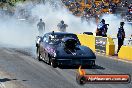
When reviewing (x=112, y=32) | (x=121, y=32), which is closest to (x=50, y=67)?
(x=121, y=32)

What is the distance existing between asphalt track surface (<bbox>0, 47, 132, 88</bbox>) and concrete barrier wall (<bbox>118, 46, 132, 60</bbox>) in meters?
1.36

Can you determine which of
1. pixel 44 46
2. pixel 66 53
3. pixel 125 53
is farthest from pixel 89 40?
pixel 66 53

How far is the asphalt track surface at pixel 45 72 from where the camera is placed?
12312mm

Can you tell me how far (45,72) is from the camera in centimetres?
1525

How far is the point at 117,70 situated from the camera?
16.2 metres

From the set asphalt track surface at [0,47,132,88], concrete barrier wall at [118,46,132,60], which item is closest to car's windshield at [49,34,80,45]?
asphalt track surface at [0,47,132,88]

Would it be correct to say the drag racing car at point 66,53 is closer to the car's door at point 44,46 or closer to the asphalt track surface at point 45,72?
the car's door at point 44,46

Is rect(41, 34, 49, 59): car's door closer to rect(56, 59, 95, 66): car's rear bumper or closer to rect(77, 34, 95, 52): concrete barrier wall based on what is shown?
rect(56, 59, 95, 66): car's rear bumper

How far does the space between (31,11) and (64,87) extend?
2072 inches

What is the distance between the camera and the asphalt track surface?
40.4ft

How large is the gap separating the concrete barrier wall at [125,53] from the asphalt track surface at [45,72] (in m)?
1.36

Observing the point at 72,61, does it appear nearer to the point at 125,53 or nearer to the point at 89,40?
the point at 125,53

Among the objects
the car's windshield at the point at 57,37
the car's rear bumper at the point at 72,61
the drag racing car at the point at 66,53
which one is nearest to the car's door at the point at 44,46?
the drag racing car at the point at 66,53

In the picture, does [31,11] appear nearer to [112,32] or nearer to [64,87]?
[112,32]
